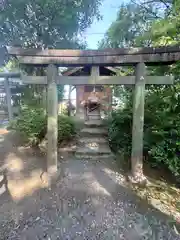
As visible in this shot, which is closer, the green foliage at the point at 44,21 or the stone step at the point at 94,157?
the stone step at the point at 94,157

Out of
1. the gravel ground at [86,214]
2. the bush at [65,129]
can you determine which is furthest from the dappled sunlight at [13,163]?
the bush at [65,129]

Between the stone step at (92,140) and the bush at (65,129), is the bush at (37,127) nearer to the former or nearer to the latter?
the bush at (65,129)

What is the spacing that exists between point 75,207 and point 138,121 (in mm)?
2139

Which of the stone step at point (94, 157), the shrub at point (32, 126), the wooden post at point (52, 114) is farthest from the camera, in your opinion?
the shrub at point (32, 126)

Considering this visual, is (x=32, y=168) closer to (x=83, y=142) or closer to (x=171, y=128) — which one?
(x=83, y=142)

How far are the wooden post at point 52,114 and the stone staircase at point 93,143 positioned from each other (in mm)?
1123

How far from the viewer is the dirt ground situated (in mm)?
2578

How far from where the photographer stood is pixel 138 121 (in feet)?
12.2

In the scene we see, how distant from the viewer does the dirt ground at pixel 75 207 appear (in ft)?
8.46

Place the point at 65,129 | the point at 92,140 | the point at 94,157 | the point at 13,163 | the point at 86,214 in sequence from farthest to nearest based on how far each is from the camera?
the point at 92,140
the point at 65,129
the point at 94,157
the point at 13,163
the point at 86,214

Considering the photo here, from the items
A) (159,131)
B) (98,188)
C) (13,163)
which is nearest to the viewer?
(98,188)

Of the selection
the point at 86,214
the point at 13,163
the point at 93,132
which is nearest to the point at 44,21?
the point at 93,132

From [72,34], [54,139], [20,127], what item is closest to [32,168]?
[54,139]

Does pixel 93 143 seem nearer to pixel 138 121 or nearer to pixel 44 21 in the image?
pixel 138 121
